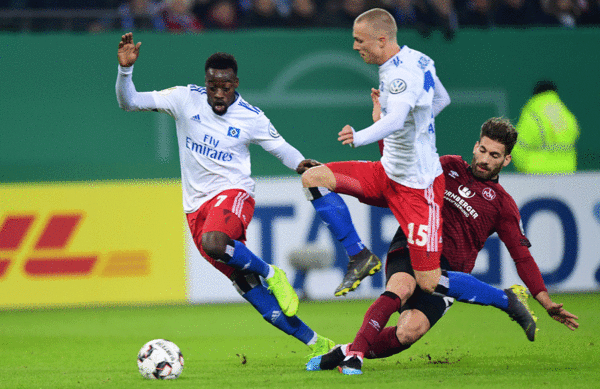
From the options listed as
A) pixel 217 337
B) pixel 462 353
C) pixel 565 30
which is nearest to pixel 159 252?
pixel 217 337

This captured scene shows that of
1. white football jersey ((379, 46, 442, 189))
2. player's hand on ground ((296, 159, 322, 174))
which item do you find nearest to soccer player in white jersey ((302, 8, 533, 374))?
white football jersey ((379, 46, 442, 189))

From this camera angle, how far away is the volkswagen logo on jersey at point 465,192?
5875mm

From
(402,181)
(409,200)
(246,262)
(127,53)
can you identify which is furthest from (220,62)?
(409,200)

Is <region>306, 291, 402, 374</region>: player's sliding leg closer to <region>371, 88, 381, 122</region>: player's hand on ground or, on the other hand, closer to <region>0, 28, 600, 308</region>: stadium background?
<region>371, 88, 381, 122</region>: player's hand on ground

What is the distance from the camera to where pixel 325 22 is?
12898 millimetres

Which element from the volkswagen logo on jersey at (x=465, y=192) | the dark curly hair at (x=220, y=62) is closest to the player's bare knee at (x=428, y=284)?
the volkswagen logo on jersey at (x=465, y=192)

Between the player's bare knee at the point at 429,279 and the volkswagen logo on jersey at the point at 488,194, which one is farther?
the volkswagen logo on jersey at the point at 488,194

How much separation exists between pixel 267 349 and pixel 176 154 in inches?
227

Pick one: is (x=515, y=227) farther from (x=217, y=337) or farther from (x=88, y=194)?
(x=88, y=194)

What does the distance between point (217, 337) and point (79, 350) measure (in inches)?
49.8

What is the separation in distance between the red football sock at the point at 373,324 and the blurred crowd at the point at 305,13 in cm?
804

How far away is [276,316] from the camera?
6.00m

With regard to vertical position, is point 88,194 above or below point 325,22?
below

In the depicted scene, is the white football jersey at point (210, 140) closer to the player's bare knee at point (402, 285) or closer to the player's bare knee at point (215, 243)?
the player's bare knee at point (215, 243)
